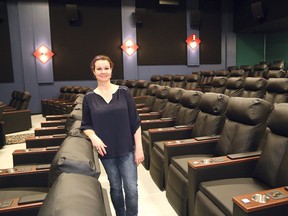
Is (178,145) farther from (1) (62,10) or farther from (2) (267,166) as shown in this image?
(1) (62,10)

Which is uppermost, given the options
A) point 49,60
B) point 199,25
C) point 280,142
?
point 199,25

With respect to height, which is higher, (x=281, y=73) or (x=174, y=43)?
(x=174, y=43)

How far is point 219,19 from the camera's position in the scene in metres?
10.3

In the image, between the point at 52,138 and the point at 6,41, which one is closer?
the point at 52,138

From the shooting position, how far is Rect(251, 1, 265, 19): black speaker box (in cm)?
808

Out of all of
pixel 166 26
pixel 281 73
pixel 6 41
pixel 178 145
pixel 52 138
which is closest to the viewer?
pixel 178 145

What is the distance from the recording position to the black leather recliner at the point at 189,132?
8.84 feet

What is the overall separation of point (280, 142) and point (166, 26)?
8394mm

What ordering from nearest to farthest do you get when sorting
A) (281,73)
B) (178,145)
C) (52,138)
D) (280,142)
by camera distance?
(280,142) < (178,145) < (52,138) < (281,73)

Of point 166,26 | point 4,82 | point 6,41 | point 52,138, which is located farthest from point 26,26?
point 52,138

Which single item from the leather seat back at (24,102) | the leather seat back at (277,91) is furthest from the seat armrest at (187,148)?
the leather seat back at (24,102)

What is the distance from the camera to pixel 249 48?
10.9 m

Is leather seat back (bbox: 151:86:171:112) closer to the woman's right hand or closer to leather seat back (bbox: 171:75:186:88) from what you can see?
the woman's right hand

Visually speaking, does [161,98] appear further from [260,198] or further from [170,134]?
[260,198]
